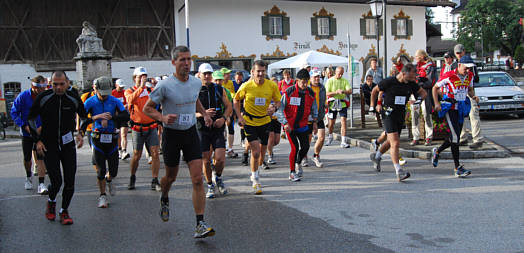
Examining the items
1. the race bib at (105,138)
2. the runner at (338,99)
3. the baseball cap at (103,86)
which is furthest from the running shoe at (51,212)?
the runner at (338,99)

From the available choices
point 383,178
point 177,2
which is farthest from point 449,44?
point 383,178

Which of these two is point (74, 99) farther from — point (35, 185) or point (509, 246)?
point (509, 246)

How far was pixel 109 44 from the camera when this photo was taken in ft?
103

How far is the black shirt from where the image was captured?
8.83 metres

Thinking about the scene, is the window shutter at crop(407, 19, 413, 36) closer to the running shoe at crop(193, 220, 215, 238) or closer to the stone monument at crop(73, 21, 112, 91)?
the stone monument at crop(73, 21, 112, 91)

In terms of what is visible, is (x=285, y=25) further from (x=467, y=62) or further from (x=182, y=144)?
(x=182, y=144)

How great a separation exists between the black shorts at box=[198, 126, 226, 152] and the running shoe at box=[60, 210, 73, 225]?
2077 millimetres

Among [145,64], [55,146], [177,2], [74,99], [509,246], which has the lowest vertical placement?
[509,246]

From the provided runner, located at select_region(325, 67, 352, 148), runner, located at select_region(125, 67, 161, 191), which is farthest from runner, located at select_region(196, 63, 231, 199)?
runner, located at select_region(325, 67, 352, 148)

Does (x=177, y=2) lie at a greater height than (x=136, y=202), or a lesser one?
greater

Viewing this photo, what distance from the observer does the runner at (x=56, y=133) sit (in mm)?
6766

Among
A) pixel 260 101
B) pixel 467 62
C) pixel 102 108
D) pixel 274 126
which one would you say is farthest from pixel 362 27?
pixel 102 108

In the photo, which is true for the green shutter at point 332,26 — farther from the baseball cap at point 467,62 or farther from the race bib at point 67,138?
the race bib at point 67,138

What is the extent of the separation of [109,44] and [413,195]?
86.8 ft
